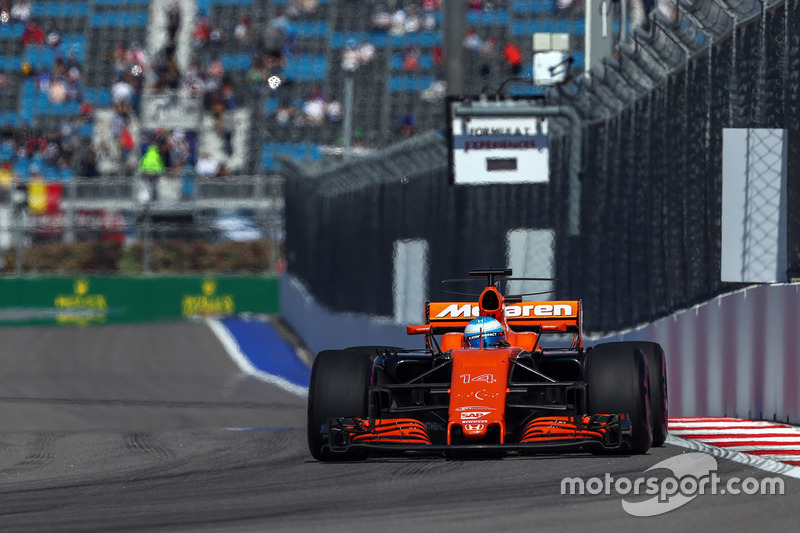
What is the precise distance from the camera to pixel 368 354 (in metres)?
8.90

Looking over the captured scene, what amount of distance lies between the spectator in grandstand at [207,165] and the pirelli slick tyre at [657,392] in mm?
27697

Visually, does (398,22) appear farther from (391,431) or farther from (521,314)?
(391,431)

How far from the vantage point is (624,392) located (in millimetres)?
8070

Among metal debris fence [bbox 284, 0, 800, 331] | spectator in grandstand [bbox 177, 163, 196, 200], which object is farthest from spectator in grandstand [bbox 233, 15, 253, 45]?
metal debris fence [bbox 284, 0, 800, 331]

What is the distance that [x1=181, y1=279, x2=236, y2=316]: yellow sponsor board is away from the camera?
3139 cm

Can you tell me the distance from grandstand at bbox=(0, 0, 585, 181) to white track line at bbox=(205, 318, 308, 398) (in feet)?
25.2

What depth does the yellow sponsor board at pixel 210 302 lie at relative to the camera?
31.4 metres

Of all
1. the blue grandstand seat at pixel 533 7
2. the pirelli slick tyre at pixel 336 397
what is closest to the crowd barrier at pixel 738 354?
the pirelli slick tyre at pixel 336 397

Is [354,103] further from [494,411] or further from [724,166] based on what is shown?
[494,411]

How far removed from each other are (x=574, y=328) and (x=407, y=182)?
9.32 metres

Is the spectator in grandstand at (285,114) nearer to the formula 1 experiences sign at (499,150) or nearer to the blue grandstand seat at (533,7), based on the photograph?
the blue grandstand seat at (533,7)

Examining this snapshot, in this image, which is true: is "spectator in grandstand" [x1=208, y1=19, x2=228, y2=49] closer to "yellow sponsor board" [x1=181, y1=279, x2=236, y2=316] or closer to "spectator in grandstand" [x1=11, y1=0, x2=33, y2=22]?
"spectator in grandstand" [x1=11, y1=0, x2=33, y2=22]

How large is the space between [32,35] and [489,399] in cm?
3453

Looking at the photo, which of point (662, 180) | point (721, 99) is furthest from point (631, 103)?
point (721, 99)
